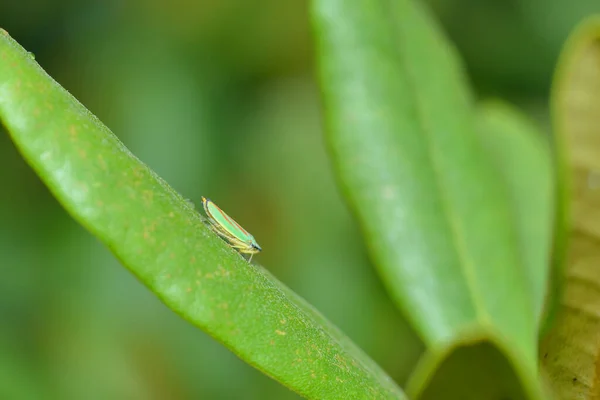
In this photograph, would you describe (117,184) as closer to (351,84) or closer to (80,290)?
(351,84)

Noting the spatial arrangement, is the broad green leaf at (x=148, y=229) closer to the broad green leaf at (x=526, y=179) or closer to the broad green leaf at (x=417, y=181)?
the broad green leaf at (x=417, y=181)

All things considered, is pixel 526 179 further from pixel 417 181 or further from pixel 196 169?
pixel 196 169

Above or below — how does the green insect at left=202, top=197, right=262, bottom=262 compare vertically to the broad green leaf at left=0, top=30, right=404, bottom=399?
above

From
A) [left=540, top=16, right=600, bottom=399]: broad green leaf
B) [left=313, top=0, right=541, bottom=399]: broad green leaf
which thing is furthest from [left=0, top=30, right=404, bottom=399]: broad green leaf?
[left=313, top=0, right=541, bottom=399]: broad green leaf

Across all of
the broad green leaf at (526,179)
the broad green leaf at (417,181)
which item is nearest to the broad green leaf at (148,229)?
the broad green leaf at (417,181)

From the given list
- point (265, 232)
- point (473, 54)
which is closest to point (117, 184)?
point (265, 232)


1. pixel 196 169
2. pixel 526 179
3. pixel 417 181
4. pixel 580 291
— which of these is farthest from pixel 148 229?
pixel 196 169

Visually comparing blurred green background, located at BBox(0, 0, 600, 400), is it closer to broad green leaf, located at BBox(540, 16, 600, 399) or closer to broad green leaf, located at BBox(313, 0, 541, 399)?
broad green leaf, located at BBox(313, 0, 541, 399)
